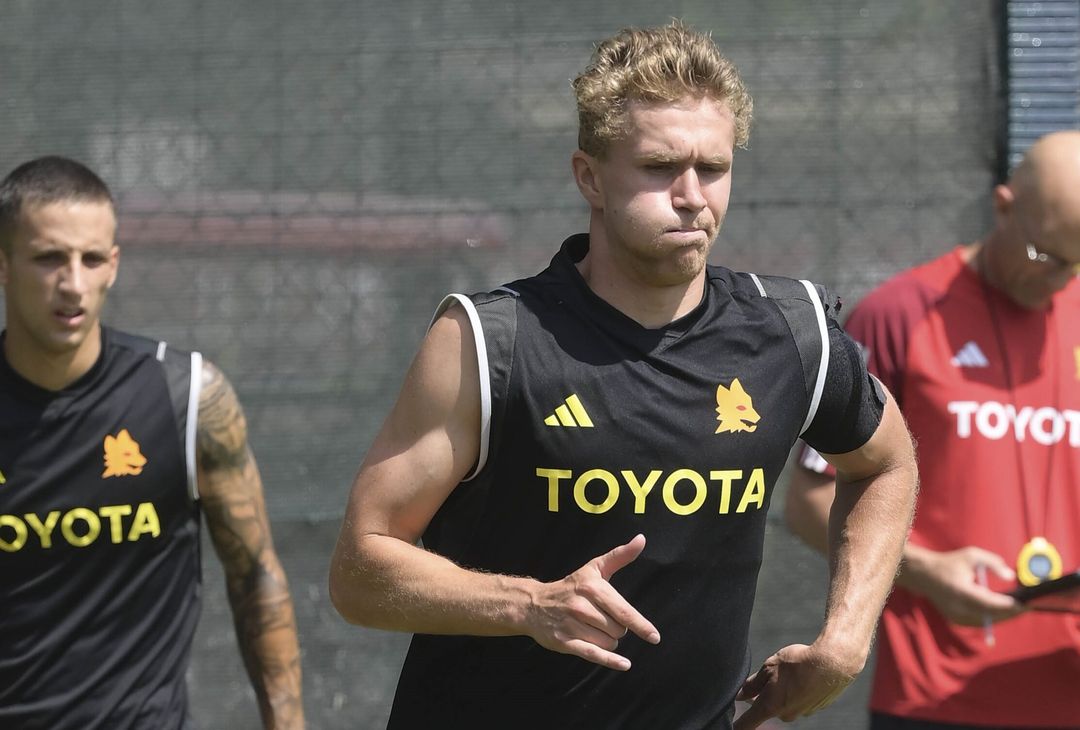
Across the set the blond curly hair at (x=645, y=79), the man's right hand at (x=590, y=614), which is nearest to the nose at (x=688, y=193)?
the blond curly hair at (x=645, y=79)

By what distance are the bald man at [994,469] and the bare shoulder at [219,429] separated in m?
1.36

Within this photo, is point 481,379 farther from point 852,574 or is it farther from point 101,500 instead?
point 101,500

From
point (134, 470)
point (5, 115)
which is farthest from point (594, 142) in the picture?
point (5, 115)

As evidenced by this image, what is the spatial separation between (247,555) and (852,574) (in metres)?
1.57

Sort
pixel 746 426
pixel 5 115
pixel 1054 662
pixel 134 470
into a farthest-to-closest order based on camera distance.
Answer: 1. pixel 5 115
2. pixel 1054 662
3. pixel 134 470
4. pixel 746 426

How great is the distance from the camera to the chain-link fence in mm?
4539

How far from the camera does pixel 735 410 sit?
2.59 metres

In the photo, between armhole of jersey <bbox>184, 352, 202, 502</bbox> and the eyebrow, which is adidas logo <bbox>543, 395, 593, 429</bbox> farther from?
armhole of jersey <bbox>184, 352, 202, 502</bbox>

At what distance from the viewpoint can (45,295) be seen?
3.57 metres

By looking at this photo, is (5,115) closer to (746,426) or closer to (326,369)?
(326,369)

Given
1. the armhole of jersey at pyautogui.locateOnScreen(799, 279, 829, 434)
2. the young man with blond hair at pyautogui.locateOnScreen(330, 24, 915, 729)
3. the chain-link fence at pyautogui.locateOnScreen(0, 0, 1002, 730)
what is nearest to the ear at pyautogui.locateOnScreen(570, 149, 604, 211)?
the young man with blond hair at pyautogui.locateOnScreen(330, 24, 915, 729)

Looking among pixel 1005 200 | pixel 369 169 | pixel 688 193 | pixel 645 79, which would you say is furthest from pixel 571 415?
pixel 369 169

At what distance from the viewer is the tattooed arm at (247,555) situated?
3637mm

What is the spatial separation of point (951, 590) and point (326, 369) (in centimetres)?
192
